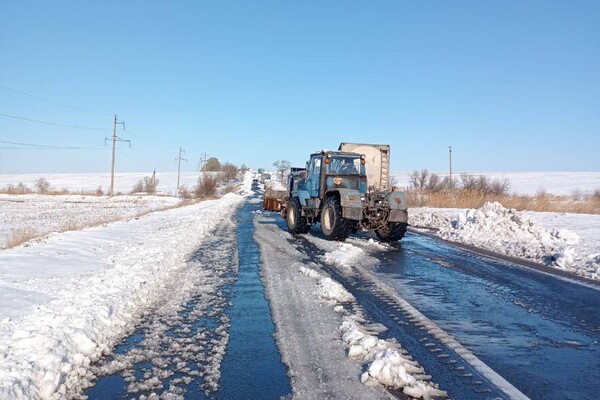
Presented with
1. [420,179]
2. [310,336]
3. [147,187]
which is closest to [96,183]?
[147,187]

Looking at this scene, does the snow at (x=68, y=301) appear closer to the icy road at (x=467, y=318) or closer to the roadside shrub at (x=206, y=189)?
the icy road at (x=467, y=318)

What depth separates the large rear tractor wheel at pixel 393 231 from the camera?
13.0 meters

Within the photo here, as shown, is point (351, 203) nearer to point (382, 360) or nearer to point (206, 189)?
point (382, 360)

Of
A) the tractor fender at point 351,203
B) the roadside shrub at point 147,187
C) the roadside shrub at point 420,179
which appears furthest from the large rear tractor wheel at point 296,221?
the roadside shrub at point 147,187

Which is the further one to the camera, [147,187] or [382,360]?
[147,187]

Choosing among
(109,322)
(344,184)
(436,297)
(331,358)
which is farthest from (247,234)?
(331,358)

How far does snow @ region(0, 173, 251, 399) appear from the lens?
379cm

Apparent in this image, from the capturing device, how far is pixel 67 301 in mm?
5688

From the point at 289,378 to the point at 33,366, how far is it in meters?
2.11

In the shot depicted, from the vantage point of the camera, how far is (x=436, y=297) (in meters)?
6.93

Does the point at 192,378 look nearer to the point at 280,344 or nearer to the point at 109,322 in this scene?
the point at 280,344

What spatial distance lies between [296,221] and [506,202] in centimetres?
1494

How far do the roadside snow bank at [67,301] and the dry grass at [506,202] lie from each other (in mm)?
19346

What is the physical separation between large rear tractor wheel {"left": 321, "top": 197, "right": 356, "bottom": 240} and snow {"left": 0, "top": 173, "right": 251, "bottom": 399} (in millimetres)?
4047
